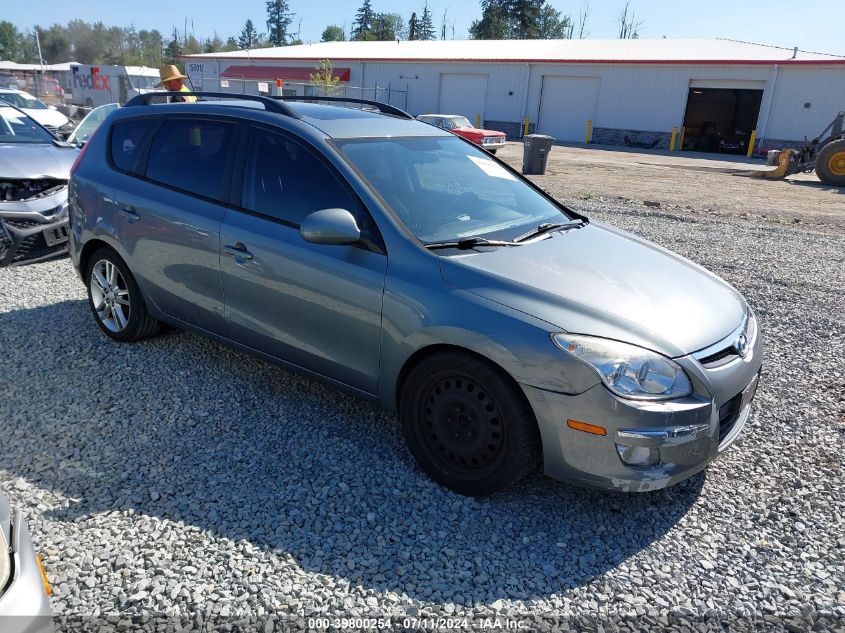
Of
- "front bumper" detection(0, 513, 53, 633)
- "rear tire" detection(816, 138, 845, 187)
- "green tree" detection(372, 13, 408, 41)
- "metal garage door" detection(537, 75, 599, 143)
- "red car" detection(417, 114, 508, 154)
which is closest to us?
"front bumper" detection(0, 513, 53, 633)

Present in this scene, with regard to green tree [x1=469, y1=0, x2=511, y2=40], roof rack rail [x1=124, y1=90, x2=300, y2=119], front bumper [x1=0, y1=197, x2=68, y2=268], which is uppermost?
green tree [x1=469, y1=0, x2=511, y2=40]

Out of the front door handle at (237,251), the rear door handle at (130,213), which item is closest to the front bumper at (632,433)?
the front door handle at (237,251)

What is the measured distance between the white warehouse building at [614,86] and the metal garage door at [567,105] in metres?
0.06

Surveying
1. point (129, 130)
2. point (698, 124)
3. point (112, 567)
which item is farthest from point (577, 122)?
point (112, 567)

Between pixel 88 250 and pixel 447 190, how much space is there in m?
2.84

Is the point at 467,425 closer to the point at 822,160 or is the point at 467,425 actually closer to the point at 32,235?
the point at 32,235

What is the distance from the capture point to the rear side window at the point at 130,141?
14.7ft

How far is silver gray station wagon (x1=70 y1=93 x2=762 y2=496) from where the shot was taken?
277 cm

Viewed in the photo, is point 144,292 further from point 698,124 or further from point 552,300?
point 698,124

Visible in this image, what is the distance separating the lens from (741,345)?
319 centimetres

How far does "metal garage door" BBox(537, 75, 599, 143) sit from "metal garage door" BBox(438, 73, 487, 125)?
3.81 metres

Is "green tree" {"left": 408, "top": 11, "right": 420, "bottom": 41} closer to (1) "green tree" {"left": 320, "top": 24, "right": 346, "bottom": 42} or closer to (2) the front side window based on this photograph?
(1) "green tree" {"left": 320, "top": 24, "right": 346, "bottom": 42}

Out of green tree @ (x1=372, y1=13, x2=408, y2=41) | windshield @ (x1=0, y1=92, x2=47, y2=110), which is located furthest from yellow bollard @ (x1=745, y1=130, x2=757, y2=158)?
green tree @ (x1=372, y1=13, x2=408, y2=41)

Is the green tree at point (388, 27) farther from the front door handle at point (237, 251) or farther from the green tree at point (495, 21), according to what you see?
the front door handle at point (237, 251)
